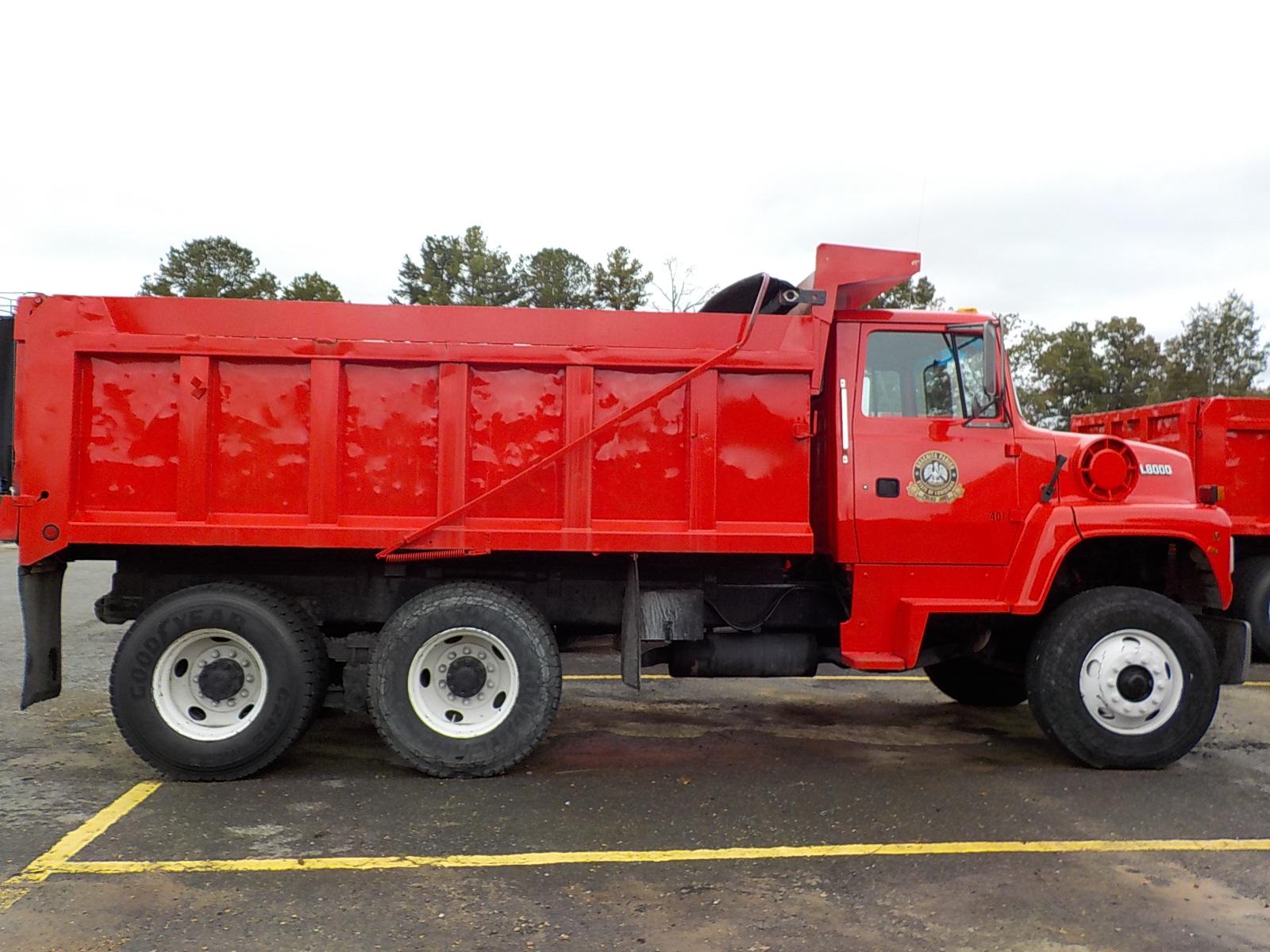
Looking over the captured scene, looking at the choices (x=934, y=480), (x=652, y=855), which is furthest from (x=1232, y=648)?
(x=652, y=855)

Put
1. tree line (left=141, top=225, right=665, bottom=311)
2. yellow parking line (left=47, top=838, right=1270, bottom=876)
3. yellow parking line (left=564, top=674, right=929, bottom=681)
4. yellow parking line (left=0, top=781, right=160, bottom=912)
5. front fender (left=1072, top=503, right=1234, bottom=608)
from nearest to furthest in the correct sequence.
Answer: yellow parking line (left=0, top=781, right=160, bottom=912) < yellow parking line (left=47, top=838, right=1270, bottom=876) < front fender (left=1072, top=503, right=1234, bottom=608) < yellow parking line (left=564, top=674, right=929, bottom=681) < tree line (left=141, top=225, right=665, bottom=311)

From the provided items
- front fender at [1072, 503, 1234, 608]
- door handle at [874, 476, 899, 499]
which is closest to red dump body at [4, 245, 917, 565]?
door handle at [874, 476, 899, 499]

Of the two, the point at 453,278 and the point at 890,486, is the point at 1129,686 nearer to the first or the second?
the point at 890,486

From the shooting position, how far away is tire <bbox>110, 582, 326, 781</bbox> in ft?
18.0

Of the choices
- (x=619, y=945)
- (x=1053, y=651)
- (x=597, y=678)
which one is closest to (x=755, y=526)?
(x=1053, y=651)

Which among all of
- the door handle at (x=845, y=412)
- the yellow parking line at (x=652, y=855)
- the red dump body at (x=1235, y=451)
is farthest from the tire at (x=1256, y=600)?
the door handle at (x=845, y=412)

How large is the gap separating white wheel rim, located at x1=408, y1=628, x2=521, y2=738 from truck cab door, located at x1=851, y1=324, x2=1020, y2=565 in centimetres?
218

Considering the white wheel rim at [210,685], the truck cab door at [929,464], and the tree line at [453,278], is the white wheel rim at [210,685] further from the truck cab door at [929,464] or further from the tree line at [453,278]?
the tree line at [453,278]

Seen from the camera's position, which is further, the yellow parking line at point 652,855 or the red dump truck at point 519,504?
the red dump truck at point 519,504

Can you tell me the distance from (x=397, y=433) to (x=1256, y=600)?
8538 mm

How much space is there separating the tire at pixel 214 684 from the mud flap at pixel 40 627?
44 centimetres

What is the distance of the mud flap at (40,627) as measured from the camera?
5.55m

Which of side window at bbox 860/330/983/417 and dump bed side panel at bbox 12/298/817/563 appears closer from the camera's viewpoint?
dump bed side panel at bbox 12/298/817/563

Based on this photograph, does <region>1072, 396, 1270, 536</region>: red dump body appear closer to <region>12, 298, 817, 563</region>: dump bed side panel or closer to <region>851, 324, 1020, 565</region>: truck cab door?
<region>851, 324, 1020, 565</region>: truck cab door
